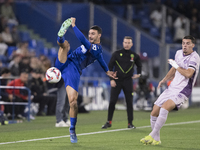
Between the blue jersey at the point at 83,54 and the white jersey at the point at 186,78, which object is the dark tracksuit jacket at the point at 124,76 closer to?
the blue jersey at the point at 83,54

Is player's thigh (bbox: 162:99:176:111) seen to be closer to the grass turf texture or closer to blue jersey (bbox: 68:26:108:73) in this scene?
the grass turf texture

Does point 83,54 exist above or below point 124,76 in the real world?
above

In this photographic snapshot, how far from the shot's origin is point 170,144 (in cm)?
791

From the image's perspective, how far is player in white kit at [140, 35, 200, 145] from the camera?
768 centimetres

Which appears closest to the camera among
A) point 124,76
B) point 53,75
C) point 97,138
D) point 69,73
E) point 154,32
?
point 53,75

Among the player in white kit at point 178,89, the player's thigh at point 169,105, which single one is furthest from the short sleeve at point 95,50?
the player's thigh at point 169,105

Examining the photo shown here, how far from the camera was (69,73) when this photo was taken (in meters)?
8.34

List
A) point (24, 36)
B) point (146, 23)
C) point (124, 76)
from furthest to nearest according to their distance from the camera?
point (146, 23)
point (24, 36)
point (124, 76)

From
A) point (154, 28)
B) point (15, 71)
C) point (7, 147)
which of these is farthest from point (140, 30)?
point (7, 147)

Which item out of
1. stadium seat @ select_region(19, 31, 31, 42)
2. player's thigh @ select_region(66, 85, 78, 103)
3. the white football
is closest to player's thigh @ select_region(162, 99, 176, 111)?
player's thigh @ select_region(66, 85, 78, 103)

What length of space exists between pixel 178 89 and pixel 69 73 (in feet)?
6.90

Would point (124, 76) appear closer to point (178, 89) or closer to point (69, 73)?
point (69, 73)

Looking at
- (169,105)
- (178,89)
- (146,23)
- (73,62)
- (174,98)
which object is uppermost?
(146,23)

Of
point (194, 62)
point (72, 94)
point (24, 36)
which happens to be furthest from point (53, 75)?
point (24, 36)
